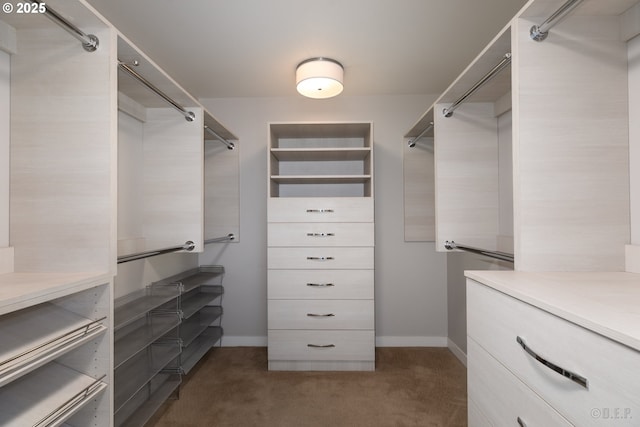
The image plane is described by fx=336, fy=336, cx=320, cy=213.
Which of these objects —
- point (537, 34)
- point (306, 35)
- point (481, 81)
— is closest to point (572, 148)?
point (537, 34)

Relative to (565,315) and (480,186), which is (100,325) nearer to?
(565,315)

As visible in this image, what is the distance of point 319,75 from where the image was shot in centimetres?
228

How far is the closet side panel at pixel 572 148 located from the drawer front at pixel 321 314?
1.50 meters

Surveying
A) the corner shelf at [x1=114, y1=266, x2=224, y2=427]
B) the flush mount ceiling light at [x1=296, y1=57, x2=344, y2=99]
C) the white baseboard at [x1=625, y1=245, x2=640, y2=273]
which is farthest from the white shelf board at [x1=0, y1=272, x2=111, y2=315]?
the white baseboard at [x1=625, y1=245, x2=640, y2=273]

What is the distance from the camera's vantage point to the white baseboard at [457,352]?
2.67 meters

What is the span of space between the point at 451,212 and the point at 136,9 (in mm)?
2143

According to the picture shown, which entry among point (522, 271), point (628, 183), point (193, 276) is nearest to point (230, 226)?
point (193, 276)

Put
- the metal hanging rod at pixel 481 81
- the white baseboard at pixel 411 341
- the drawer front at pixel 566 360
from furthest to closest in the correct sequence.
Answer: the white baseboard at pixel 411 341 < the metal hanging rod at pixel 481 81 < the drawer front at pixel 566 360

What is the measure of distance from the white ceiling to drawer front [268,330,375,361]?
6.55ft

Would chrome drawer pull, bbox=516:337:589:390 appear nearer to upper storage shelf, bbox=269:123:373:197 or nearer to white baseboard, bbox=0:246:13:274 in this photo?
white baseboard, bbox=0:246:13:274

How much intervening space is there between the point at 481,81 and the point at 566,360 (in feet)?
4.42

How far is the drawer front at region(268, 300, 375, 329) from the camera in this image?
255 cm

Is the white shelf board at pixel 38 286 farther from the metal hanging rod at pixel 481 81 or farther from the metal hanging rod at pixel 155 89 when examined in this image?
the metal hanging rod at pixel 481 81

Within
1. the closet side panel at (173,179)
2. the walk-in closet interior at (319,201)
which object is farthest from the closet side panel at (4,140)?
the closet side panel at (173,179)
